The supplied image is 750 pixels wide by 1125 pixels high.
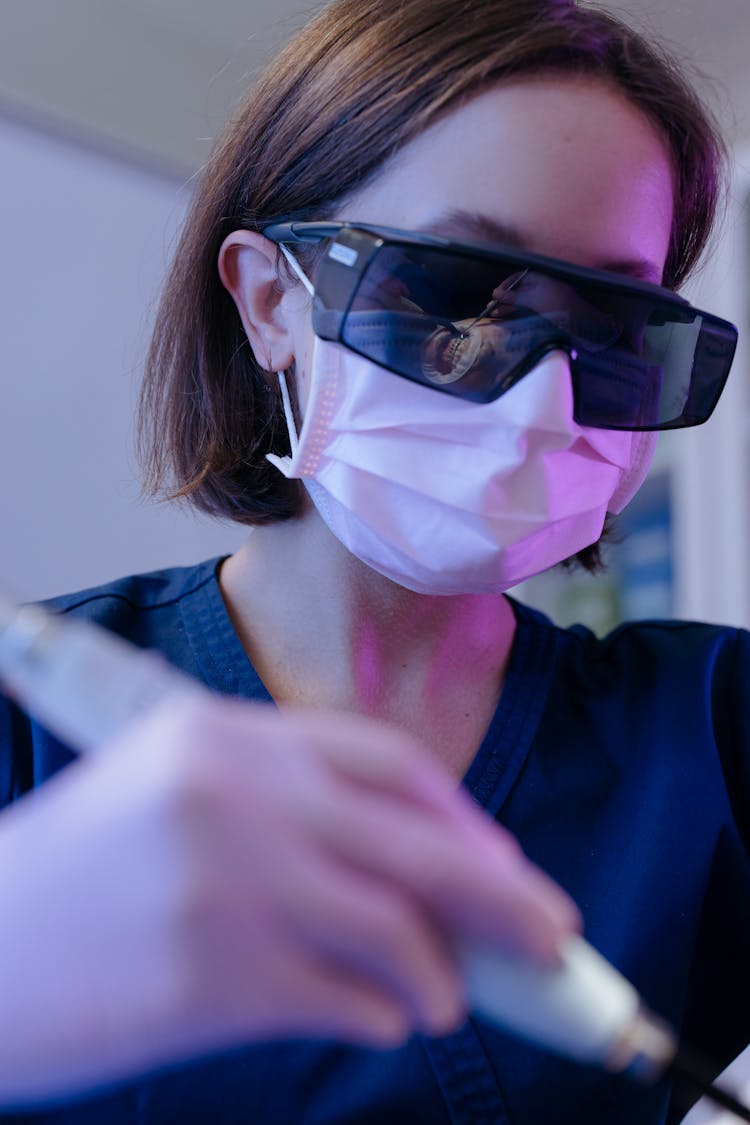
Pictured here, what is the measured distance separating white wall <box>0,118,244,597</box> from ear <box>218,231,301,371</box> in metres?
0.80

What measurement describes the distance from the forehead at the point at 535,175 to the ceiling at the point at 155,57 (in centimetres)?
119

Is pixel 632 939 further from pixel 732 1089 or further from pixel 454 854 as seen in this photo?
pixel 454 854

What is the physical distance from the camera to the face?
0.77 metres

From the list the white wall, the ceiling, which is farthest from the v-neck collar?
the ceiling

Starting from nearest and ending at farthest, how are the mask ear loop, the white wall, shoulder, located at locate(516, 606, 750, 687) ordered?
the mask ear loop → shoulder, located at locate(516, 606, 750, 687) → the white wall

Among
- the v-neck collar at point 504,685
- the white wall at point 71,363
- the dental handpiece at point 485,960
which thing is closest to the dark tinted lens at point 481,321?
the v-neck collar at point 504,685

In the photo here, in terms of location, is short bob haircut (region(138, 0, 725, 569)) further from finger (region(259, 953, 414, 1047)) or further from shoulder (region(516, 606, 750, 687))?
finger (region(259, 953, 414, 1047))

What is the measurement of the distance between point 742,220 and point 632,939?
1723 millimetres

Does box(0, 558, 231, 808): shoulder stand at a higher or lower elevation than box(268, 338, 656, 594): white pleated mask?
lower

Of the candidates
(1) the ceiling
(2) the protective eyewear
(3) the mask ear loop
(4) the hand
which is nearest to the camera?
(4) the hand

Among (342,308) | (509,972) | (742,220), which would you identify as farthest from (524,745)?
(742,220)

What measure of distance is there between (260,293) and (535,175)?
0.26 meters

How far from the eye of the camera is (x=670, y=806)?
2.89 ft

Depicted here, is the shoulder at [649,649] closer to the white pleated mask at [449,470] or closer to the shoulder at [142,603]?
the white pleated mask at [449,470]
